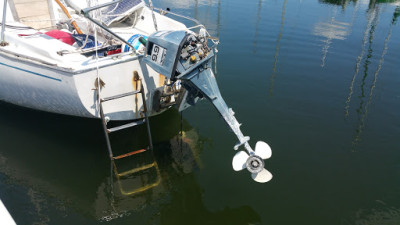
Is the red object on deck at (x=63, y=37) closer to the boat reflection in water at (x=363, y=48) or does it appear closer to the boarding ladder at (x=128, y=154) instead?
the boarding ladder at (x=128, y=154)

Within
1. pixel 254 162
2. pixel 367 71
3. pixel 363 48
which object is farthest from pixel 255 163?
pixel 363 48

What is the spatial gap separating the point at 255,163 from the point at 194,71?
6.43ft

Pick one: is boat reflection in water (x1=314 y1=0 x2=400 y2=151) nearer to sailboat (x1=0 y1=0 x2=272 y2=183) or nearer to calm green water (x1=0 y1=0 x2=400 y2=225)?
calm green water (x1=0 y1=0 x2=400 y2=225)

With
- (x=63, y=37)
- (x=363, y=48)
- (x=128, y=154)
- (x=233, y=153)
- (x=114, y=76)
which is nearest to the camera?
(x=114, y=76)

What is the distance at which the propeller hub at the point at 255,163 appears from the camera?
17.1 feet

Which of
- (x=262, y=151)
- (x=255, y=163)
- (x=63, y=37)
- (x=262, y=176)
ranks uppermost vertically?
(x=63, y=37)

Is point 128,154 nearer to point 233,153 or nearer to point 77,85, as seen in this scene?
point 77,85

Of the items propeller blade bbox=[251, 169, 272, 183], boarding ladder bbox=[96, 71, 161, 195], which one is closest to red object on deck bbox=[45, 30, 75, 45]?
boarding ladder bbox=[96, 71, 161, 195]

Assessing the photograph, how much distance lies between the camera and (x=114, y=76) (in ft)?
18.8

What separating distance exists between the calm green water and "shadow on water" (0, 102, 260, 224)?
0.02m

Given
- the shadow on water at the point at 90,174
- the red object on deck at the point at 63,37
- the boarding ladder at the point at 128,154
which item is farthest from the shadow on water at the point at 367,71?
the red object on deck at the point at 63,37

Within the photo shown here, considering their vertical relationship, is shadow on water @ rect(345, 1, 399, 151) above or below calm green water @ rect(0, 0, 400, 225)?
above

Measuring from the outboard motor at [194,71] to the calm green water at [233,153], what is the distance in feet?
2.94

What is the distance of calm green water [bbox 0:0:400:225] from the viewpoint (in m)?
5.38
